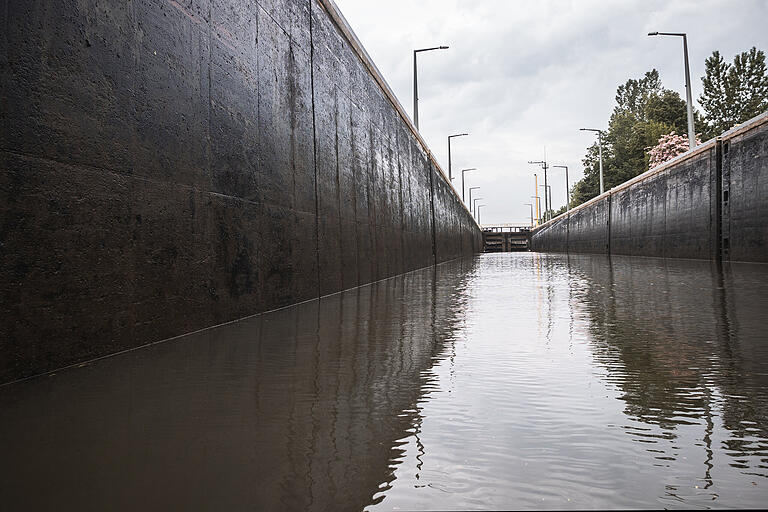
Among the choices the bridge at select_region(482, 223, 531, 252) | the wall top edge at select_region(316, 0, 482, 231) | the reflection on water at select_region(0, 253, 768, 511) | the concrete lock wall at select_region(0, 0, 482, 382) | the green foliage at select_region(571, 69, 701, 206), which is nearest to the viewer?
the reflection on water at select_region(0, 253, 768, 511)

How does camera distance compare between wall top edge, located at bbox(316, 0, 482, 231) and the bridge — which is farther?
the bridge

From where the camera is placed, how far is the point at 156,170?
13.8 feet

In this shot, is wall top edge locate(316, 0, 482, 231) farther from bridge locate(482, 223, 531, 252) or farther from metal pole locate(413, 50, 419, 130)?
bridge locate(482, 223, 531, 252)

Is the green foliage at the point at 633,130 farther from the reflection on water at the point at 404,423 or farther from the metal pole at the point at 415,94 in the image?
the reflection on water at the point at 404,423

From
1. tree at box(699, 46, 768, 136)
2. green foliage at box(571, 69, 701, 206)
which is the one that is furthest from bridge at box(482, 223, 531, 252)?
tree at box(699, 46, 768, 136)

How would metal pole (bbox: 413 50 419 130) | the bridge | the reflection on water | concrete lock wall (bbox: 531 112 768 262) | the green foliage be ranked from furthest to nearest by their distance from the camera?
the bridge < the green foliage < metal pole (bbox: 413 50 419 130) < concrete lock wall (bbox: 531 112 768 262) < the reflection on water

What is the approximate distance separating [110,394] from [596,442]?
207 cm

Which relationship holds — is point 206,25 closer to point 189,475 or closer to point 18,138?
point 18,138

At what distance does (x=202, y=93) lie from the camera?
4930 millimetres

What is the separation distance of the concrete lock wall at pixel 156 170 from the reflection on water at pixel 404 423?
0.40 meters

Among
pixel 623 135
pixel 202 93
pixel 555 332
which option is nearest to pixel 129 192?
pixel 202 93

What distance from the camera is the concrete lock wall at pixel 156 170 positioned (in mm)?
3002

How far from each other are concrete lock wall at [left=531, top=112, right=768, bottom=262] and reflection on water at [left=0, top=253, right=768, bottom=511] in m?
11.1

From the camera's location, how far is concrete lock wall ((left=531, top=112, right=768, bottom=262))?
13.5 meters
